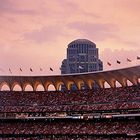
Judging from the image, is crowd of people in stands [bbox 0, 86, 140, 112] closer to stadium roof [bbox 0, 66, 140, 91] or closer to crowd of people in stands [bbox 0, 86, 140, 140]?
crowd of people in stands [bbox 0, 86, 140, 140]

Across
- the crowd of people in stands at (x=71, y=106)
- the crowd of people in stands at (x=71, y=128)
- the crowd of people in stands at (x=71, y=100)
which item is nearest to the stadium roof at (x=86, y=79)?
the crowd of people in stands at (x=71, y=100)

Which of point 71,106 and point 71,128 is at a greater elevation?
point 71,106

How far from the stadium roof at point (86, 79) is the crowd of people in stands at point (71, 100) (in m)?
3.91

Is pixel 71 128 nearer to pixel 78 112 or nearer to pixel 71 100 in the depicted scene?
pixel 78 112

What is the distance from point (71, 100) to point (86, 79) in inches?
463

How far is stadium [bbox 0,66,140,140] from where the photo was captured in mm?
76812

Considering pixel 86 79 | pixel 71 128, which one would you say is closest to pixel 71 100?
pixel 86 79

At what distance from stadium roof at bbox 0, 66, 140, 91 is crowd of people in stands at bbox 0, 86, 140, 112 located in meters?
3.91

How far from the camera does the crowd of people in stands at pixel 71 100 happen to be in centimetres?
8344

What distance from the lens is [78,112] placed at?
84000mm

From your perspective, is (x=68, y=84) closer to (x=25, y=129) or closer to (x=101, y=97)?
(x=101, y=97)

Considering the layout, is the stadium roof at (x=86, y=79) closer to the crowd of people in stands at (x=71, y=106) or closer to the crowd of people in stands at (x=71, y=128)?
the crowd of people in stands at (x=71, y=106)

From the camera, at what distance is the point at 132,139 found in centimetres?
7012

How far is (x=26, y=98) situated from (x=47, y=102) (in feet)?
24.5
